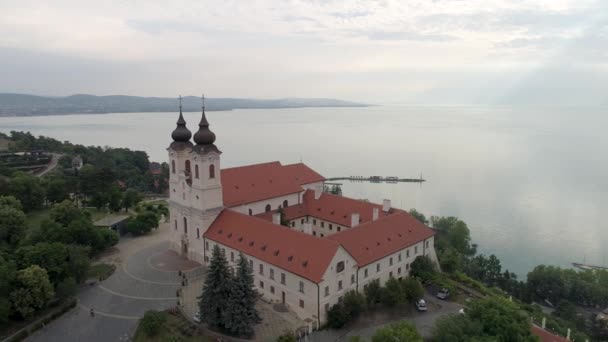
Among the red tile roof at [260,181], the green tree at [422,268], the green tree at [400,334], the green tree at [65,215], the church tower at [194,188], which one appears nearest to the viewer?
the green tree at [400,334]

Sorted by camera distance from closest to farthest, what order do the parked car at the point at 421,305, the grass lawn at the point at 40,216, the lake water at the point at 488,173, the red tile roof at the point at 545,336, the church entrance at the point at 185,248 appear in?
the red tile roof at the point at 545,336, the parked car at the point at 421,305, the church entrance at the point at 185,248, the grass lawn at the point at 40,216, the lake water at the point at 488,173

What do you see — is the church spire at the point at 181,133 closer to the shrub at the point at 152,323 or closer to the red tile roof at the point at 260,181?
the red tile roof at the point at 260,181

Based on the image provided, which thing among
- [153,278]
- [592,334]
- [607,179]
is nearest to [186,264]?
[153,278]

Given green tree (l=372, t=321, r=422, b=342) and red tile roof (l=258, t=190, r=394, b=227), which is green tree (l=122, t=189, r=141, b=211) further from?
green tree (l=372, t=321, r=422, b=342)

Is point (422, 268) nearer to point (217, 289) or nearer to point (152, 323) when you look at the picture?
point (217, 289)

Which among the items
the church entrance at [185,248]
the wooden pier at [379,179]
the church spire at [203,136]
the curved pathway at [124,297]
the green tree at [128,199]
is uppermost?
the church spire at [203,136]

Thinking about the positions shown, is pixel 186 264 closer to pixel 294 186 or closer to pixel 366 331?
pixel 294 186

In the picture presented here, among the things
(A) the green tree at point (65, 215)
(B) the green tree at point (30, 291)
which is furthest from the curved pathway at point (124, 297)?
(A) the green tree at point (65, 215)
